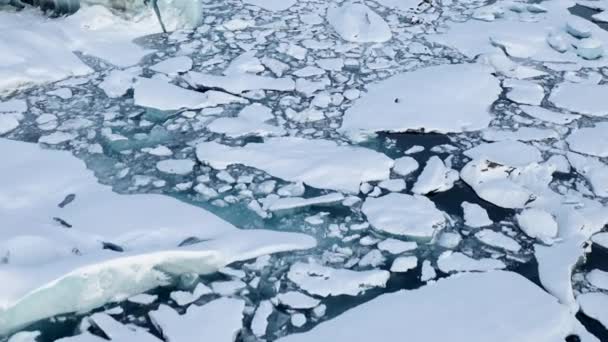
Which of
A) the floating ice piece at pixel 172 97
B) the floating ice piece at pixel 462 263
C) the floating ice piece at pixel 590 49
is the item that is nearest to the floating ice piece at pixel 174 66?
the floating ice piece at pixel 172 97

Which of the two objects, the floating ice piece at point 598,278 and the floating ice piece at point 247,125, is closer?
the floating ice piece at point 598,278

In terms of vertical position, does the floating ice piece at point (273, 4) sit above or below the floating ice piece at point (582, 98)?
above

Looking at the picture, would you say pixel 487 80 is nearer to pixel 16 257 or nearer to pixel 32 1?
pixel 16 257

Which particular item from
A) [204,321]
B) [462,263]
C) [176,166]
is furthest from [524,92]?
[204,321]

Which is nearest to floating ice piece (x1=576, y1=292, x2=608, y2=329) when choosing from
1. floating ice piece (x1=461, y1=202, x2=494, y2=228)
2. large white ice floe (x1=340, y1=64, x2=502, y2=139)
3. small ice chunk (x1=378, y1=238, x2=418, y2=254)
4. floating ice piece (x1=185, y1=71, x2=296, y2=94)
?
floating ice piece (x1=461, y1=202, x2=494, y2=228)

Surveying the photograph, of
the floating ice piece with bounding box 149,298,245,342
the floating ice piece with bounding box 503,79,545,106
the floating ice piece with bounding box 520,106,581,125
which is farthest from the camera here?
the floating ice piece with bounding box 503,79,545,106

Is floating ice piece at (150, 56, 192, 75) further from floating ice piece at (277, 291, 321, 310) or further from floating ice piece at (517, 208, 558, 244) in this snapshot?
floating ice piece at (517, 208, 558, 244)

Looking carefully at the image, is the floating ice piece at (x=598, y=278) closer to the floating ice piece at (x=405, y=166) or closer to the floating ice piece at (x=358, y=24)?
the floating ice piece at (x=405, y=166)

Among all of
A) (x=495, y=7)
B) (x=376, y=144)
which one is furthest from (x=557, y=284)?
(x=495, y=7)
